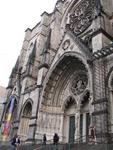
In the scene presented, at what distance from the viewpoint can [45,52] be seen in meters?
19.2

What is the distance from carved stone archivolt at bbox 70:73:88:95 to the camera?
51.5ft

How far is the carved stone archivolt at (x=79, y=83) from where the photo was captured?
15.7 meters

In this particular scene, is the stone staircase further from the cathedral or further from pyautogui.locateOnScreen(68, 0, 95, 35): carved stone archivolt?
pyautogui.locateOnScreen(68, 0, 95, 35): carved stone archivolt

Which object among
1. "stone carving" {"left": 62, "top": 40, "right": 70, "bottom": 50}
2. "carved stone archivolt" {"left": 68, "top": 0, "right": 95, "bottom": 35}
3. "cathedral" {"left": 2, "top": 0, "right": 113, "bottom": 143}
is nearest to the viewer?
"cathedral" {"left": 2, "top": 0, "right": 113, "bottom": 143}

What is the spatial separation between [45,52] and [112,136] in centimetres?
1084

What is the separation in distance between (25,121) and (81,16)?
1138 cm

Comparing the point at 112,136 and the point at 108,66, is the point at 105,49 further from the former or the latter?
the point at 112,136

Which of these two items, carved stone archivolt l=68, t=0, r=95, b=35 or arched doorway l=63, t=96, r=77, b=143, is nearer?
arched doorway l=63, t=96, r=77, b=143

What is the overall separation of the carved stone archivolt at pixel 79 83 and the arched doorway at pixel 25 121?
4.82 metres

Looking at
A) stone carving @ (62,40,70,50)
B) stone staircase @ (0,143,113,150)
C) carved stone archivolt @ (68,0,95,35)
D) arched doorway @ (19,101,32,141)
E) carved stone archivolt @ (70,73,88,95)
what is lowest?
stone staircase @ (0,143,113,150)

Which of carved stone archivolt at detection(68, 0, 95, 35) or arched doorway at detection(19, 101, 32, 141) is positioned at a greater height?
carved stone archivolt at detection(68, 0, 95, 35)

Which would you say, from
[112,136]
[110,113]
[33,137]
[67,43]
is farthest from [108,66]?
[33,137]

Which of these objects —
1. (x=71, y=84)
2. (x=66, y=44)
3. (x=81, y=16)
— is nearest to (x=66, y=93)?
(x=71, y=84)

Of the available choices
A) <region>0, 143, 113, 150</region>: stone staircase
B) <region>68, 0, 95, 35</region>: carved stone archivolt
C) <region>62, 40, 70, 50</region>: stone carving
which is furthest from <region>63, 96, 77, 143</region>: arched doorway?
<region>68, 0, 95, 35</region>: carved stone archivolt
